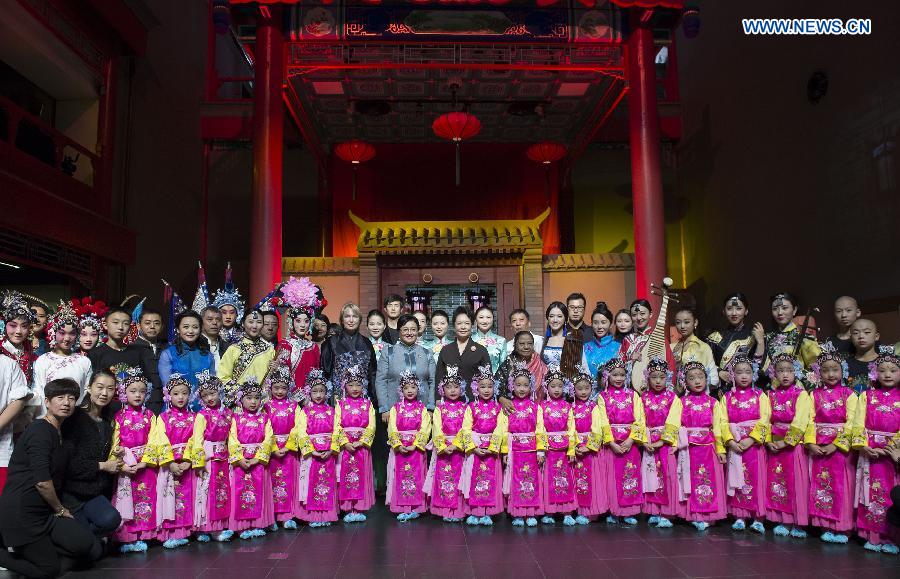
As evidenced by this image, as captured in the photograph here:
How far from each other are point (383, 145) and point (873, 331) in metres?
9.81

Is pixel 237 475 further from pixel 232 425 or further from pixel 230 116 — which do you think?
pixel 230 116

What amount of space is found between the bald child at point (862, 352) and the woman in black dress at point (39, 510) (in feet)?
16.5

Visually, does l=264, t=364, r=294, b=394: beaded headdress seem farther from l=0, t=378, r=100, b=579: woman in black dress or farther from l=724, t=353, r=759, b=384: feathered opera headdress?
l=724, t=353, r=759, b=384: feathered opera headdress

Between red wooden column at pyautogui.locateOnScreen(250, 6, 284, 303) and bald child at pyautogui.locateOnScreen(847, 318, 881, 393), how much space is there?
6033 millimetres

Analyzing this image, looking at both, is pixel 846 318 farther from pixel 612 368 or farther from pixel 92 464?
pixel 92 464

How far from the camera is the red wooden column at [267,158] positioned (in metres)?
8.12

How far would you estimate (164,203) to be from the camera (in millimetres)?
11031

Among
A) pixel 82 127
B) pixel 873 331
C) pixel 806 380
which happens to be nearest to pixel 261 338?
pixel 806 380

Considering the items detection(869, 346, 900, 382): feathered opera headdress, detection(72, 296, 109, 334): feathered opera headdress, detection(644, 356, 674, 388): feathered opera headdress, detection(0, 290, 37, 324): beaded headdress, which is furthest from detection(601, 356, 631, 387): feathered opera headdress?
detection(0, 290, 37, 324): beaded headdress

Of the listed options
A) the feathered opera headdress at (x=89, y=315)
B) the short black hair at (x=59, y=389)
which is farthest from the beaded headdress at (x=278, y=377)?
the short black hair at (x=59, y=389)

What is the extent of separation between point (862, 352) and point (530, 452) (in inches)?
96.1

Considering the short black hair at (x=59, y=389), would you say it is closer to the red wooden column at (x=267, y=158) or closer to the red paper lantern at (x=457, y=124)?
the red wooden column at (x=267, y=158)

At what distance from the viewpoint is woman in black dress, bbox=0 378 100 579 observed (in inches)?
147

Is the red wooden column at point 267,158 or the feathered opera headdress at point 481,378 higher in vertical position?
the red wooden column at point 267,158
